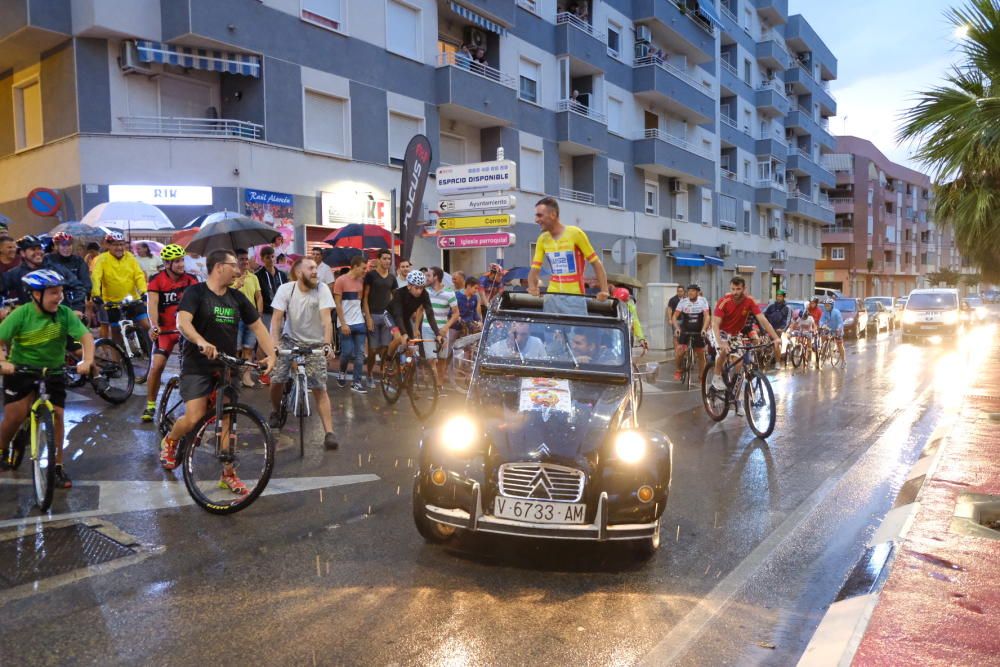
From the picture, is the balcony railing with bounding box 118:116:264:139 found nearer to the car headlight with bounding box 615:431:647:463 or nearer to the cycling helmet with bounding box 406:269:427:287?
the cycling helmet with bounding box 406:269:427:287

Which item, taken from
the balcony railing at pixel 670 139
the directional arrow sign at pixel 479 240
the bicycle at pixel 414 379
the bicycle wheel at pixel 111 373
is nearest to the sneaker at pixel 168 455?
the bicycle wheel at pixel 111 373

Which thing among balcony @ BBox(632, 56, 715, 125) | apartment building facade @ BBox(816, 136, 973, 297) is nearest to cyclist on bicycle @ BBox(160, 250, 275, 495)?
balcony @ BBox(632, 56, 715, 125)

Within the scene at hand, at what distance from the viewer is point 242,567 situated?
4.52 meters

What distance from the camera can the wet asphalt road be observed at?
3547mm

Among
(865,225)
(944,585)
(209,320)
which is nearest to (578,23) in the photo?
(209,320)

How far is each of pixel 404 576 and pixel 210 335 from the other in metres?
2.63

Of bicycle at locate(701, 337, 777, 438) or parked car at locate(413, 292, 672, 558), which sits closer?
parked car at locate(413, 292, 672, 558)

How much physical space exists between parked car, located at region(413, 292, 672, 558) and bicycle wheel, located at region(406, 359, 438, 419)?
13.9 feet

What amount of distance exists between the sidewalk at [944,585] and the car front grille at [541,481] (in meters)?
1.65

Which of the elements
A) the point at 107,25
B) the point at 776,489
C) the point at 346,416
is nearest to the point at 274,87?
the point at 107,25

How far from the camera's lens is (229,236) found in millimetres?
12531

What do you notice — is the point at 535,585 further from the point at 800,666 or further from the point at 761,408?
the point at 761,408

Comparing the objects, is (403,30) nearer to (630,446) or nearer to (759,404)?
(759,404)

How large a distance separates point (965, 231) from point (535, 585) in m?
8.26
